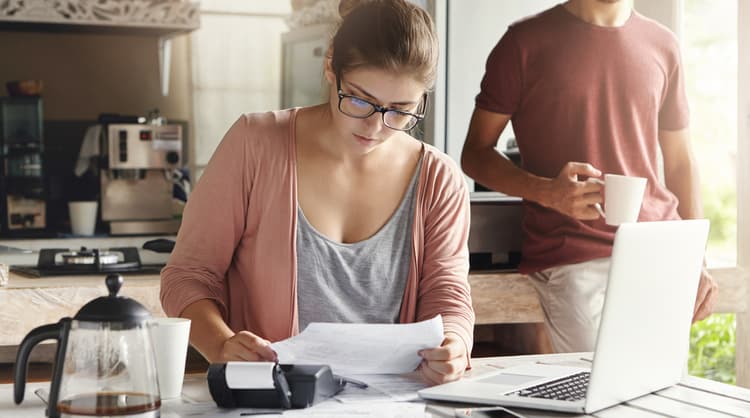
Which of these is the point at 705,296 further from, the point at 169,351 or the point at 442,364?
the point at 169,351

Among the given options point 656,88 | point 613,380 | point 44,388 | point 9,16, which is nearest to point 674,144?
point 656,88

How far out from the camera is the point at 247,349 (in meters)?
1.43

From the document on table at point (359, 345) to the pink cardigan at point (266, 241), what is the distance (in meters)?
0.19

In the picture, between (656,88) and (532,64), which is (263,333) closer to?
(532,64)

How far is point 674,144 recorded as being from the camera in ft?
8.63

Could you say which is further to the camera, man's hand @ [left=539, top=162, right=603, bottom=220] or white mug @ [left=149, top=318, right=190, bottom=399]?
man's hand @ [left=539, top=162, right=603, bottom=220]

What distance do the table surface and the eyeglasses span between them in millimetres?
496

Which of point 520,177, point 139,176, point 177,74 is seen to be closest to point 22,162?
point 139,176

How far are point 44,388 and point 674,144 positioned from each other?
1.86 meters

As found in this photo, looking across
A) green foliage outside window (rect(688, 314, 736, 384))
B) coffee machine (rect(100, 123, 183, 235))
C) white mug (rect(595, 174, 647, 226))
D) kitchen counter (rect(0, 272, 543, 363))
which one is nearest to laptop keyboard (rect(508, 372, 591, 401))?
white mug (rect(595, 174, 647, 226))

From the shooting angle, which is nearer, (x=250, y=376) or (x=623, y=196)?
(x=250, y=376)

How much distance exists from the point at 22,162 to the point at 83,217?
1.20 feet

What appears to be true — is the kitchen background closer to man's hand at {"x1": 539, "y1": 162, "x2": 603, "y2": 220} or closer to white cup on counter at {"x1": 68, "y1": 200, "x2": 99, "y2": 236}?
white cup on counter at {"x1": 68, "y1": 200, "x2": 99, "y2": 236}

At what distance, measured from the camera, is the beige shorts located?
2.46 metres
